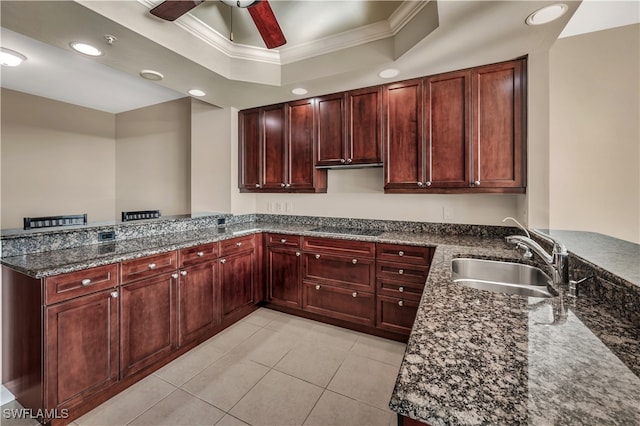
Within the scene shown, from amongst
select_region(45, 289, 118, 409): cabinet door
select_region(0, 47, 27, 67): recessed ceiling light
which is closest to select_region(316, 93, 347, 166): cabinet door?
select_region(45, 289, 118, 409): cabinet door

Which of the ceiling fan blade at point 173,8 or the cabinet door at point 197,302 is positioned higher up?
the ceiling fan blade at point 173,8

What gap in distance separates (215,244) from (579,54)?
140 inches

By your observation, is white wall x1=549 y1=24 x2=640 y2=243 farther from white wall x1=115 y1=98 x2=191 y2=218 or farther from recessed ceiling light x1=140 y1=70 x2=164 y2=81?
white wall x1=115 y1=98 x2=191 y2=218

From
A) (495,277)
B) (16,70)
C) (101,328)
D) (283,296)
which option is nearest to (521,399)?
(495,277)

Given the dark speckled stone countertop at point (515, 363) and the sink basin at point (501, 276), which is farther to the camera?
the sink basin at point (501, 276)

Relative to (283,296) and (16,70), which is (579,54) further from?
(16,70)

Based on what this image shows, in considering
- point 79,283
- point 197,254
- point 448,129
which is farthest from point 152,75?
point 448,129

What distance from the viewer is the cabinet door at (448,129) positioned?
2.38m

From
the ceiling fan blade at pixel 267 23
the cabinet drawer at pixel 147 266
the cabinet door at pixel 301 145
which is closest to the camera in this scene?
the ceiling fan blade at pixel 267 23

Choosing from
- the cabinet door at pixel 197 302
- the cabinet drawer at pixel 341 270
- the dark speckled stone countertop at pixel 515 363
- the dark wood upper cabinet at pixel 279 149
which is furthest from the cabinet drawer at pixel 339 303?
the dark speckled stone countertop at pixel 515 363

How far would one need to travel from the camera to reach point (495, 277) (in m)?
1.84

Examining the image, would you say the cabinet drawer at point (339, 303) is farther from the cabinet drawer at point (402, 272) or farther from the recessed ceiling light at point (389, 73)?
the recessed ceiling light at point (389, 73)

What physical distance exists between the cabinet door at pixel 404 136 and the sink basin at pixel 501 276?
947 millimetres

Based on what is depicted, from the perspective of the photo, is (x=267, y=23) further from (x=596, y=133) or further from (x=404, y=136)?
(x=596, y=133)
